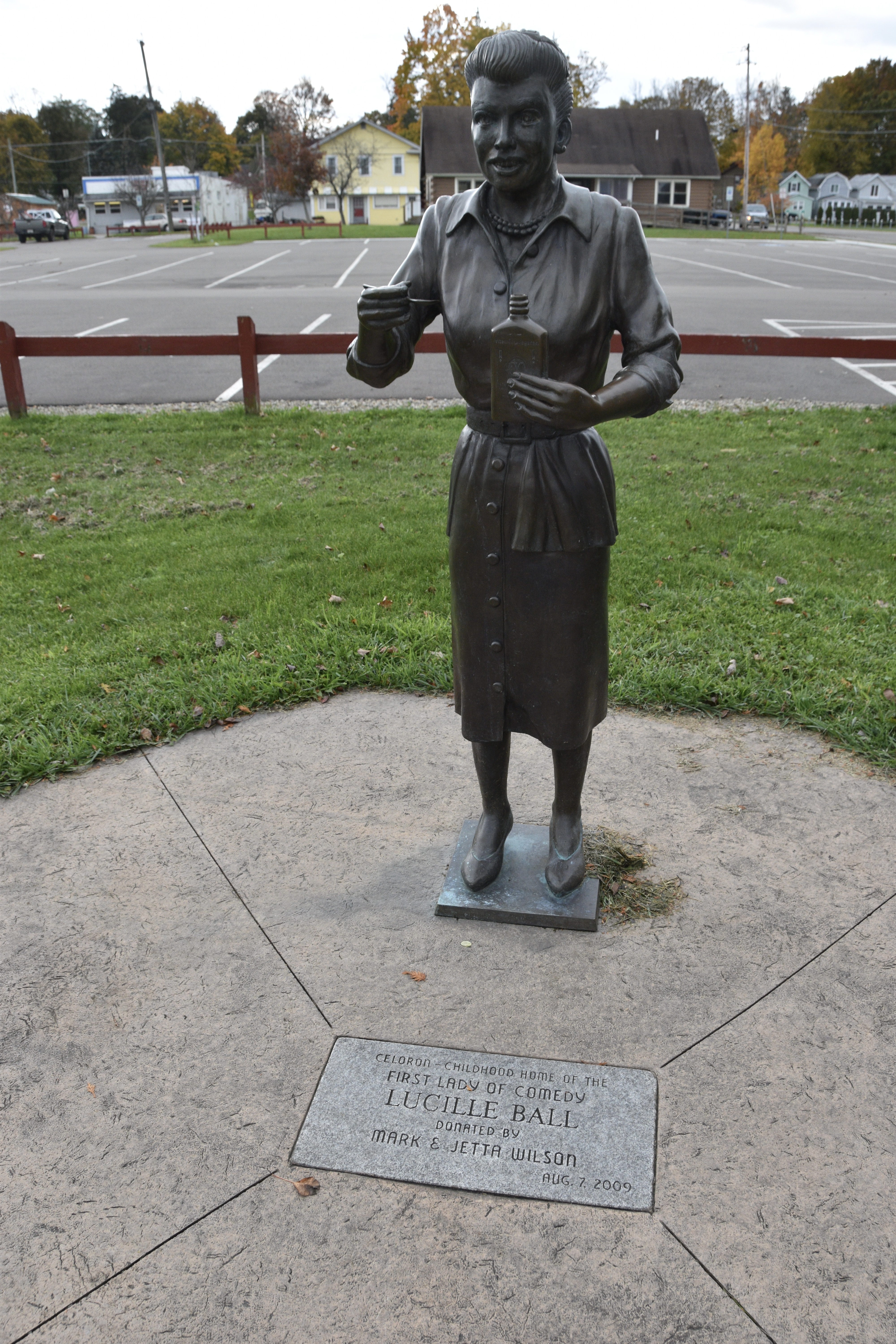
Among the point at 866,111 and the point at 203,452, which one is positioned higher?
the point at 866,111

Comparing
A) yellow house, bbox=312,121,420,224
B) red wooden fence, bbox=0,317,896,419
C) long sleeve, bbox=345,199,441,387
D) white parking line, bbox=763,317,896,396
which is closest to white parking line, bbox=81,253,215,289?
red wooden fence, bbox=0,317,896,419

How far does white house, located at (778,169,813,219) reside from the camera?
259 feet

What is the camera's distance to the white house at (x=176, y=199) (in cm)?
7094

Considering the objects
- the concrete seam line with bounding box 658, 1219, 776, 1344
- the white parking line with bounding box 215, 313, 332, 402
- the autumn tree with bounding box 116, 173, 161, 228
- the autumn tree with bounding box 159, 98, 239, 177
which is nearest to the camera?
the concrete seam line with bounding box 658, 1219, 776, 1344

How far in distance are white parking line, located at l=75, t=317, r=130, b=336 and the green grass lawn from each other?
19.0ft

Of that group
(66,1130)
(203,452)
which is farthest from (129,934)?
(203,452)

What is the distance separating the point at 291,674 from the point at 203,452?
177 inches

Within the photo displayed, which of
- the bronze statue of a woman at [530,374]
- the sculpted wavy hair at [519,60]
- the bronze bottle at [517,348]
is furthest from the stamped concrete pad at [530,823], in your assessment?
the sculpted wavy hair at [519,60]

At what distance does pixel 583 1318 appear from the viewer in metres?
2.04

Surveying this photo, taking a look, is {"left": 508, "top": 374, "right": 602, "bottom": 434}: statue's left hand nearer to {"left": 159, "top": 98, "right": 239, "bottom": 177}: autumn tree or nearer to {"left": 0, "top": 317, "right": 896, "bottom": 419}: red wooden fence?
{"left": 0, "top": 317, "right": 896, "bottom": 419}: red wooden fence

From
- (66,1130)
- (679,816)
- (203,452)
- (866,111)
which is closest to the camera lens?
(66,1130)

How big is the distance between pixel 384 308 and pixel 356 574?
3.48 metres

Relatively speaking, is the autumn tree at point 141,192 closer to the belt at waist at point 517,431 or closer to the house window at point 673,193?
the house window at point 673,193

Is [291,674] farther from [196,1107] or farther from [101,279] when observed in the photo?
[101,279]
